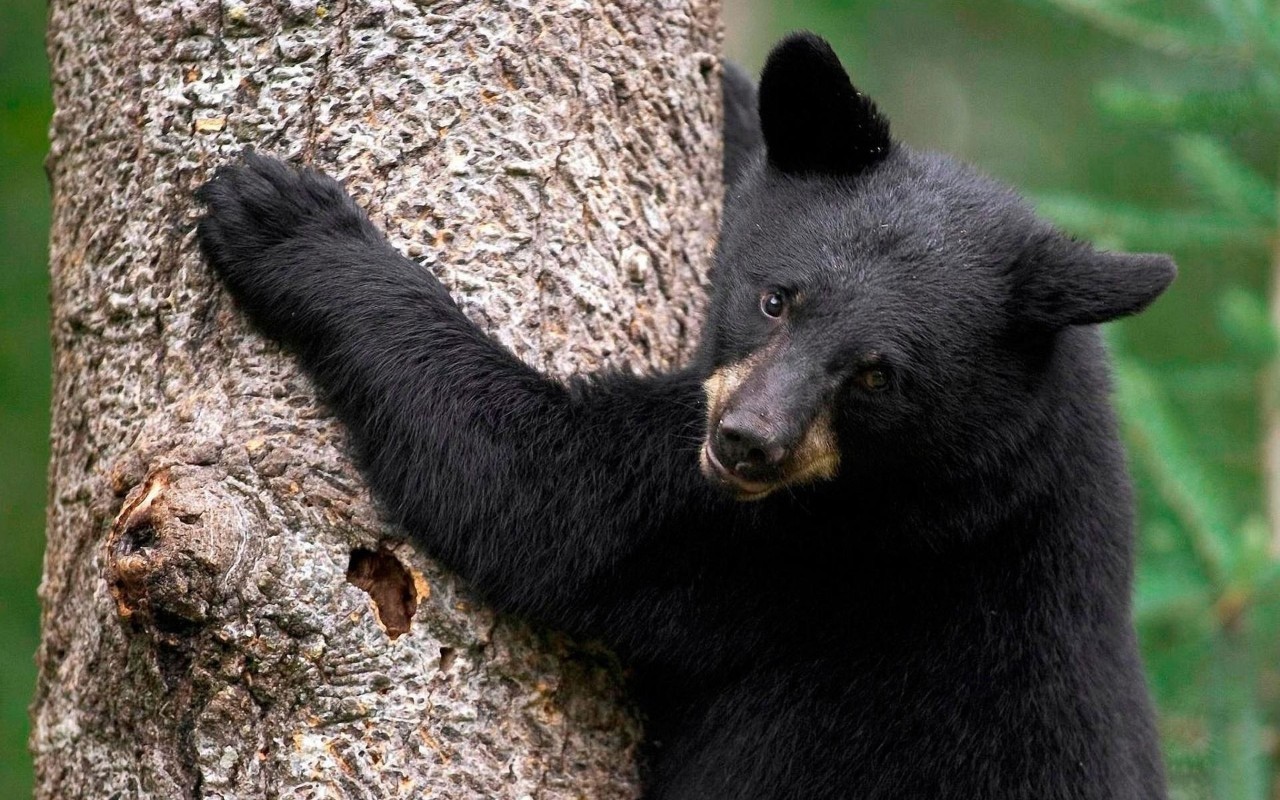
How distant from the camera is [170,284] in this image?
133 inches

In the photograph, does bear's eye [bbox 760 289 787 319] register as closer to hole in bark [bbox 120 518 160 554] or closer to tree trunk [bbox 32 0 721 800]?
tree trunk [bbox 32 0 721 800]

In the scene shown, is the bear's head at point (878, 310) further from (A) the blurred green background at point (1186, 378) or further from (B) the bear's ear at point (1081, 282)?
(A) the blurred green background at point (1186, 378)

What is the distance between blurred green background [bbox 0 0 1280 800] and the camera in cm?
520

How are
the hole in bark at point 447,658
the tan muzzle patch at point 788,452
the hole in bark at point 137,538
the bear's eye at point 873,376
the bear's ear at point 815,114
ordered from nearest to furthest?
the hole in bark at point 137,538, the hole in bark at point 447,658, the tan muzzle patch at point 788,452, the bear's eye at point 873,376, the bear's ear at point 815,114

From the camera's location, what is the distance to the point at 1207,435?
6141 millimetres

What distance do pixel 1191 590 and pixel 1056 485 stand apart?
76.4 inches

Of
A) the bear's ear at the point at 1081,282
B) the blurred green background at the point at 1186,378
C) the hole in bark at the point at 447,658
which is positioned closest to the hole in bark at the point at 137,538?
the hole in bark at the point at 447,658

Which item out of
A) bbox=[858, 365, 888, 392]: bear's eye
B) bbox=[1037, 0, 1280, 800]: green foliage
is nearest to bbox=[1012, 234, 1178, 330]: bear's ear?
bbox=[858, 365, 888, 392]: bear's eye

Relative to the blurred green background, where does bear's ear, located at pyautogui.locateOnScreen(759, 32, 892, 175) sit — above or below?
above

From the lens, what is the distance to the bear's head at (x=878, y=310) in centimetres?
333

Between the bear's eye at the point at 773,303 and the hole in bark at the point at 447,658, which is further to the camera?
the bear's eye at the point at 773,303

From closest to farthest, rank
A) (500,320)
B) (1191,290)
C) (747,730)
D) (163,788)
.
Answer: (163,788)
(500,320)
(747,730)
(1191,290)

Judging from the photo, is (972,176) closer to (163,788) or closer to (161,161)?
(161,161)

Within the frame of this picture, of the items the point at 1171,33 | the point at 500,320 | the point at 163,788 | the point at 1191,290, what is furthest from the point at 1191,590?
the point at 1191,290
